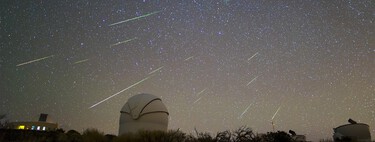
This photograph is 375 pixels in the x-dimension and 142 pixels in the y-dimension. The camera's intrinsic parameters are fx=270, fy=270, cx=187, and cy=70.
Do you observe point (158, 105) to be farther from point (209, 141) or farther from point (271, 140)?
point (271, 140)

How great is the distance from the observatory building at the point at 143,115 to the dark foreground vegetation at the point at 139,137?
2771mm

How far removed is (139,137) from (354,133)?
31.4 metres

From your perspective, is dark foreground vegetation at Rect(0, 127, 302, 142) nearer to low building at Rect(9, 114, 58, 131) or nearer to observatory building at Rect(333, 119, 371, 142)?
observatory building at Rect(333, 119, 371, 142)

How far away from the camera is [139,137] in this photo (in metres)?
14.4

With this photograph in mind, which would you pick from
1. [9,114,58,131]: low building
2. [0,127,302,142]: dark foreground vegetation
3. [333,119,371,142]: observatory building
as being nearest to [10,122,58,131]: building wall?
[9,114,58,131]: low building

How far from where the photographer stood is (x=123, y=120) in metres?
24.5

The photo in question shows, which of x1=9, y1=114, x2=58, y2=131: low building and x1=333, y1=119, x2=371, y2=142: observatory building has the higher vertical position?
x1=9, y1=114, x2=58, y2=131: low building

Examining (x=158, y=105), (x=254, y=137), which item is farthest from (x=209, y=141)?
(x=158, y=105)

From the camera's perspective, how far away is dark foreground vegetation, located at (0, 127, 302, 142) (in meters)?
14.4

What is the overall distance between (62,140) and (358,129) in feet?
114

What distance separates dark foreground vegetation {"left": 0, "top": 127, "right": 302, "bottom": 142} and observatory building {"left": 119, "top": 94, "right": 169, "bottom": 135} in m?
2.77

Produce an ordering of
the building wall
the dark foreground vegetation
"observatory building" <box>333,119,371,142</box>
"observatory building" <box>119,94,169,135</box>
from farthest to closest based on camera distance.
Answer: the building wall < "observatory building" <box>333,119,371,142</box> < "observatory building" <box>119,94,169,135</box> < the dark foreground vegetation

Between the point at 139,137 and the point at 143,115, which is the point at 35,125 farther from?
the point at 139,137

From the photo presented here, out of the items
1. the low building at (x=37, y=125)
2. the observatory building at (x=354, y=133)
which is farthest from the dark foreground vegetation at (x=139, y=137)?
the low building at (x=37, y=125)
